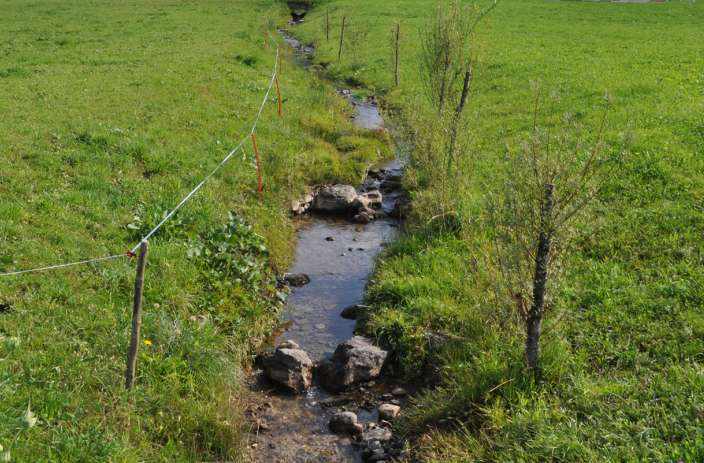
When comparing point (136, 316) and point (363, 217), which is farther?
point (363, 217)

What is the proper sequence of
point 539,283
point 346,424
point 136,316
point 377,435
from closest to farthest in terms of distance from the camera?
point 136,316 < point 539,283 < point 377,435 < point 346,424

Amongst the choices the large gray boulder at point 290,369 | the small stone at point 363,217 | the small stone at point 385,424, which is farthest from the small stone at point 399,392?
the small stone at point 363,217

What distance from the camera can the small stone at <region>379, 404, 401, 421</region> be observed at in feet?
27.8

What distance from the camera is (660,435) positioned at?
6.42 meters

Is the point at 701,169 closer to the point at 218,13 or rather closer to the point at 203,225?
the point at 203,225

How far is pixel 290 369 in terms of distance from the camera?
29.9 ft

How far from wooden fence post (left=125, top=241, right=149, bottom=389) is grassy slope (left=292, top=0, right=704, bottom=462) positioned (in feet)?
12.2

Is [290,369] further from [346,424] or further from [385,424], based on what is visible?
[385,424]

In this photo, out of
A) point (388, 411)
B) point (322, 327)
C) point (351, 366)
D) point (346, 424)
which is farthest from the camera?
point (322, 327)

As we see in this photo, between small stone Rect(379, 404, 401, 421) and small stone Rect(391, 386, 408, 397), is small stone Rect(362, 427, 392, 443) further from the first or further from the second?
small stone Rect(391, 386, 408, 397)

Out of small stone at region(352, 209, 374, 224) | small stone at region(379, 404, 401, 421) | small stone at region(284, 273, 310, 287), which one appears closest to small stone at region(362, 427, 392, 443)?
small stone at region(379, 404, 401, 421)

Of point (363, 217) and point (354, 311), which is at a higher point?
point (363, 217)

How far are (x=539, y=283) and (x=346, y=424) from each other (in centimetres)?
329

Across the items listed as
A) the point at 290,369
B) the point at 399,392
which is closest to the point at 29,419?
the point at 290,369
